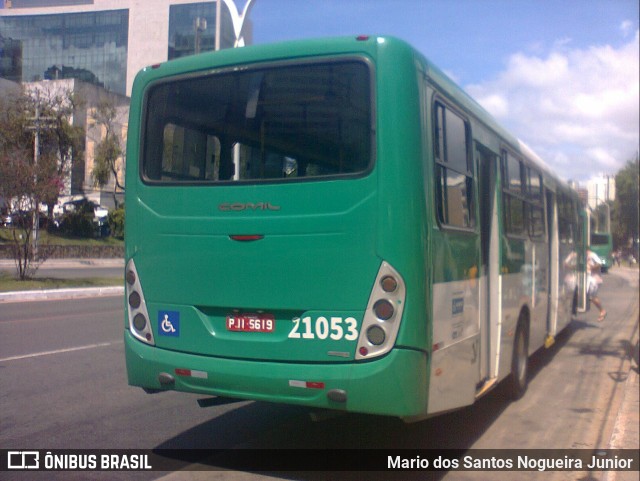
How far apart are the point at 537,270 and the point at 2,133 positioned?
73.8ft

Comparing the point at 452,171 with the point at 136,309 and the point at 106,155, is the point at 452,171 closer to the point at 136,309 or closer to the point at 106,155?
the point at 136,309

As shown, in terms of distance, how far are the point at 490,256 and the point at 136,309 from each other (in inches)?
146

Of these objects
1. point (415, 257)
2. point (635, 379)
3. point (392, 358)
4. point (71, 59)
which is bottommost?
point (635, 379)

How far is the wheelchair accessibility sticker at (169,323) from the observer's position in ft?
17.7

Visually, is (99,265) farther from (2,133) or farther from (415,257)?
(415,257)

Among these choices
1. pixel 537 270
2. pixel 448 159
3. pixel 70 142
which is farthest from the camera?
pixel 70 142

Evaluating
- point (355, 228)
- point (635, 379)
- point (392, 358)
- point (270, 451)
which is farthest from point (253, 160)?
point (635, 379)

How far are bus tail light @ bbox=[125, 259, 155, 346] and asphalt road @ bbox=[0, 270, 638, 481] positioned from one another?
1.11 meters

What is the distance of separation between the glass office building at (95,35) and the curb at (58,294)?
357 inches

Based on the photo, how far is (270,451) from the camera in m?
5.98

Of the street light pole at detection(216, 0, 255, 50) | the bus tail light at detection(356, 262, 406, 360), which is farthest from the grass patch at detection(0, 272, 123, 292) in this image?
the bus tail light at detection(356, 262, 406, 360)

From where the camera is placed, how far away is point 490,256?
7090 mm

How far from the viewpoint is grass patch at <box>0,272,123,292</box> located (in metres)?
21.5

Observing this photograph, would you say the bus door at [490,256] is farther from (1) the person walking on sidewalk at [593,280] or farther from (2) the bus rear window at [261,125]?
(1) the person walking on sidewalk at [593,280]
